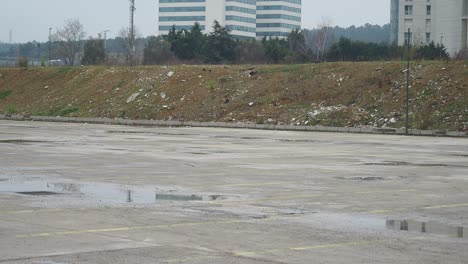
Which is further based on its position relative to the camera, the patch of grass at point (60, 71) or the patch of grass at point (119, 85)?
the patch of grass at point (60, 71)

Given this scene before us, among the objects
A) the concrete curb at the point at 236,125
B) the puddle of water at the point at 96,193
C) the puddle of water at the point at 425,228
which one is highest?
the puddle of water at the point at 425,228

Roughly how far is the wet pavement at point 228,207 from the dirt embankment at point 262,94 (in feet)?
80.7

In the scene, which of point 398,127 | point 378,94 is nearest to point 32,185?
point 398,127

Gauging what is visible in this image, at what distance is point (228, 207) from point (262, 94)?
46.0 m

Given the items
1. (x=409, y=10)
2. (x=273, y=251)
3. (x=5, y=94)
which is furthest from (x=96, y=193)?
(x=409, y=10)

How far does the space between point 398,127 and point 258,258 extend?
41.3 metres

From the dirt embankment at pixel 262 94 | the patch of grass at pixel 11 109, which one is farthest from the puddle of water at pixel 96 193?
the patch of grass at pixel 11 109

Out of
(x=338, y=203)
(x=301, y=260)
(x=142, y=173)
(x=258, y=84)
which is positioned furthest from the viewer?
(x=258, y=84)

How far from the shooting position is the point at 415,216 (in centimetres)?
1405

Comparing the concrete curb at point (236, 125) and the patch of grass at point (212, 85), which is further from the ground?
the patch of grass at point (212, 85)

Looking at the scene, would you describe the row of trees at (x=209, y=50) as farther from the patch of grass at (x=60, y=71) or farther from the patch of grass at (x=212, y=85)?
the patch of grass at (x=212, y=85)

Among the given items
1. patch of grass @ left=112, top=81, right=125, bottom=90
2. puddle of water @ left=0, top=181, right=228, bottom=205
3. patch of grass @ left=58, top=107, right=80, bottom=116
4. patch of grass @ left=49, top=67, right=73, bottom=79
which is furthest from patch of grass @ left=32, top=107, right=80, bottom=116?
puddle of water @ left=0, top=181, right=228, bottom=205

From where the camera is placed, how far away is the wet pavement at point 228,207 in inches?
411

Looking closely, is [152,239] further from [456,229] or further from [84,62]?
[84,62]
